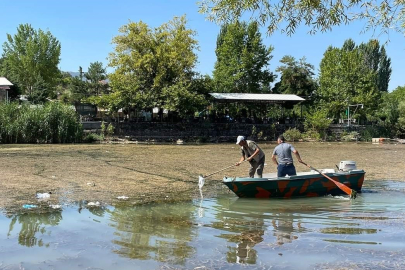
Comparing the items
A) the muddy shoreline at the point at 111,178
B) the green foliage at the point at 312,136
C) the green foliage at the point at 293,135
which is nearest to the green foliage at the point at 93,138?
the muddy shoreline at the point at 111,178

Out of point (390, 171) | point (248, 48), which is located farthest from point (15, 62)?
point (390, 171)

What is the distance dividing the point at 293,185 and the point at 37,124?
2427 cm

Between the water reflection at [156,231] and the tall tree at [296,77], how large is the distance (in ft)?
124

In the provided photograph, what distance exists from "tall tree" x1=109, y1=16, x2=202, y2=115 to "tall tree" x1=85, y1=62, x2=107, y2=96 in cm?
702

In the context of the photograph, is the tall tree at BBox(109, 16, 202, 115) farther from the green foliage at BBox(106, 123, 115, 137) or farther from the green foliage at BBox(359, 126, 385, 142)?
the green foliage at BBox(359, 126, 385, 142)

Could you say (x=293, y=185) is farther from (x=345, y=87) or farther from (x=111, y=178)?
(x=345, y=87)

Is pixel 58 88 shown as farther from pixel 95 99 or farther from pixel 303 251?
pixel 303 251

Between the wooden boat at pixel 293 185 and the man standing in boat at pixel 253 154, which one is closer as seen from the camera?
the wooden boat at pixel 293 185

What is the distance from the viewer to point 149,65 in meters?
36.3

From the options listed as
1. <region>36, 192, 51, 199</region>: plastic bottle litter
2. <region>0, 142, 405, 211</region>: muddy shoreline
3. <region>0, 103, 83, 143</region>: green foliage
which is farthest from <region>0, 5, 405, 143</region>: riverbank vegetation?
<region>36, 192, 51, 199</region>: plastic bottle litter

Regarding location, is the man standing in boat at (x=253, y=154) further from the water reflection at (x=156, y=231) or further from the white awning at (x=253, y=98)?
the white awning at (x=253, y=98)

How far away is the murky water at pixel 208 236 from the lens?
5.59m

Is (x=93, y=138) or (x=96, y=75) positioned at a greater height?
(x=96, y=75)

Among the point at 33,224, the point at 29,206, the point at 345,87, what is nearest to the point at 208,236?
the point at 33,224
